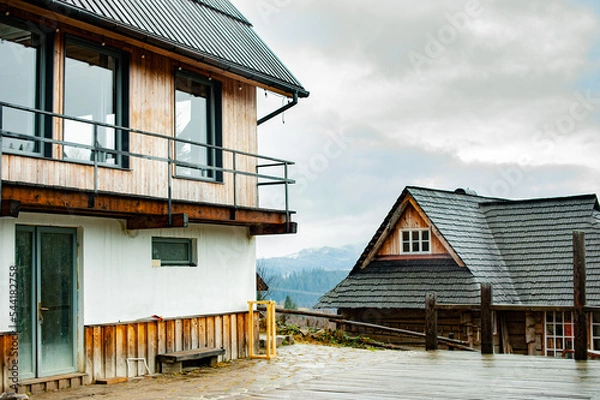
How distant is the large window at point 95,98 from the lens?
11719mm

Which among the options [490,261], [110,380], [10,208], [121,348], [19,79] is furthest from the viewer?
[490,261]

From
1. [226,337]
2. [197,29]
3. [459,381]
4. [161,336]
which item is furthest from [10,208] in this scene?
[459,381]

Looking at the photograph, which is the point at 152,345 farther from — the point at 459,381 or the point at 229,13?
the point at 229,13

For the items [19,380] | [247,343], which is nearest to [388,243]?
[247,343]

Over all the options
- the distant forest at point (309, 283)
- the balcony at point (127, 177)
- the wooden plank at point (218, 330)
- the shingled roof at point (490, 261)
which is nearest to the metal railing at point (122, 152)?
the balcony at point (127, 177)

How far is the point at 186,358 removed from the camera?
12688mm

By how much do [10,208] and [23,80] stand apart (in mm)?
2290

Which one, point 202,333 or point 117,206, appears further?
point 202,333

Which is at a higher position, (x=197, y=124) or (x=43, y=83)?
(x=43, y=83)

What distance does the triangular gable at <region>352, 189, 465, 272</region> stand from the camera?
982 inches

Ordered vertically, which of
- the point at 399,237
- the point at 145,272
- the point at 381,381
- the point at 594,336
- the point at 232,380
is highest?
the point at 399,237

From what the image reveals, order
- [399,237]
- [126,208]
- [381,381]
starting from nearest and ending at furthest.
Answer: [381,381] < [126,208] < [399,237]

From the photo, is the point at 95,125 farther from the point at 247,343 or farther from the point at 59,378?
the point at 247,343

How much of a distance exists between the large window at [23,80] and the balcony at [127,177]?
0.02 meters
